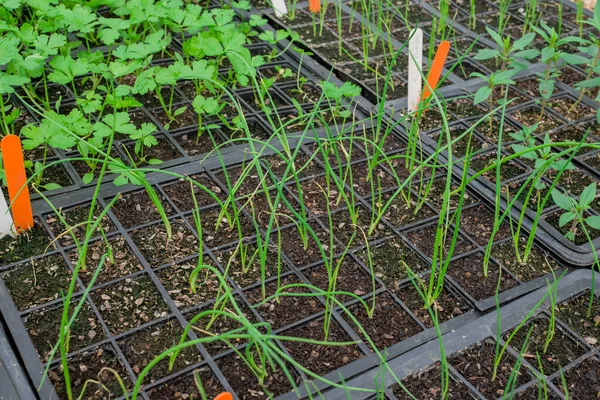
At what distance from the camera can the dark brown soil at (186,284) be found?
1.63 metres

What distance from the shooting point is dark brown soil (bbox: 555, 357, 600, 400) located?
145 centimetres

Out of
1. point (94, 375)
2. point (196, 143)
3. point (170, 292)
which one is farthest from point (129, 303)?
point (196, 143)

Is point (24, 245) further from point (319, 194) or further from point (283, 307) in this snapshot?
point (319, 194)

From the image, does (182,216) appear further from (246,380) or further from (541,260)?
(541,260)

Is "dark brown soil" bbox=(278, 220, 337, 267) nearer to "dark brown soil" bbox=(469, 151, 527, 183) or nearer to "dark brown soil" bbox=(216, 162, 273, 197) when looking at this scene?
"dark brown soil" bbox=(216, 162, 273, 197)

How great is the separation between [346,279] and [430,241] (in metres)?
0.28

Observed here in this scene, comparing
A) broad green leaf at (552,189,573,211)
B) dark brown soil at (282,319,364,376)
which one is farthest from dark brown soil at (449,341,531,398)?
broad green leaf at (552,189,573,211)

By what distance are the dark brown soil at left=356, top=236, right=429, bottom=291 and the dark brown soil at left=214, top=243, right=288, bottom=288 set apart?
22 centimetres

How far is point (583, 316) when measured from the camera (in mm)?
1643

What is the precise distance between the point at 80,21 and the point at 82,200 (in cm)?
73

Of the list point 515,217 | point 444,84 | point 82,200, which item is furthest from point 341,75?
point 82,200

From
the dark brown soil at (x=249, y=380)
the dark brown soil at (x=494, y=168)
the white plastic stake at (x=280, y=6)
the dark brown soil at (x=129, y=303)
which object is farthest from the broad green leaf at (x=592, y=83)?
the dark brown soil at (x=129, y=303)

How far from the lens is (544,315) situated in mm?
1635

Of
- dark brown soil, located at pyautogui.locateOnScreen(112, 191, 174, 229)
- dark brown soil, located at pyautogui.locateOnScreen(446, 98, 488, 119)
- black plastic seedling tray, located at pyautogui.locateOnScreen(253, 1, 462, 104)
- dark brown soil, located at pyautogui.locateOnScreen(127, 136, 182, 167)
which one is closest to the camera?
dark brown soil, located at pyautogui.locateOnScreen(112, 191, 174, 229)
